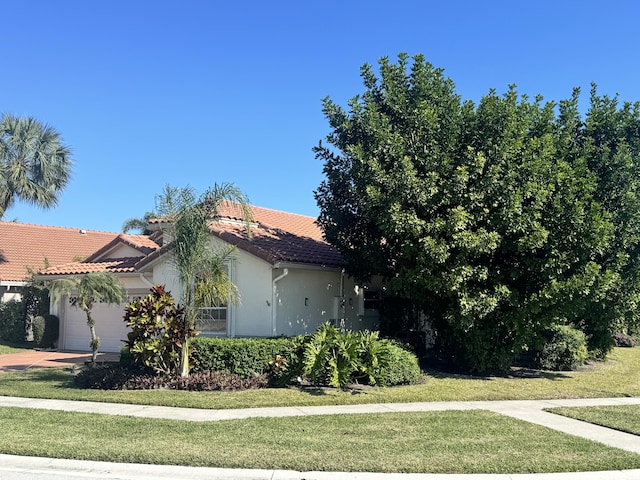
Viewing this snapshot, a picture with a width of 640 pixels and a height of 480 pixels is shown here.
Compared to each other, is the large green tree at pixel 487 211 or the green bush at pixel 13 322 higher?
the large green tree at pixel 487 211

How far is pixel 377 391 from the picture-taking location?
11617 mm

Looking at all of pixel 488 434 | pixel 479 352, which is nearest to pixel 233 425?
pixel 488 434

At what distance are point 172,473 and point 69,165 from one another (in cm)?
Result: 2253

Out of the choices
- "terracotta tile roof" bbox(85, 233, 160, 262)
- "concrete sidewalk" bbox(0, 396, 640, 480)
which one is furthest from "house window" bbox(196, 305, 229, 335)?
"concrete sidewalk" bbox(0, 396, 640, 480)

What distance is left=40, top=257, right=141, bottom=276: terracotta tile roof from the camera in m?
19.2

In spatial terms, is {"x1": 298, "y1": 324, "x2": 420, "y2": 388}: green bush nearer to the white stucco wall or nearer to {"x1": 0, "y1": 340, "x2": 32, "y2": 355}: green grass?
the white stucco wall

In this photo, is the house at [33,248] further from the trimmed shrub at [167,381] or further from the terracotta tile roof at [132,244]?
the trimmed shrub at [167,381]

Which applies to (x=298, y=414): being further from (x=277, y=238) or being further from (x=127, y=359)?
(x=277, y=238)

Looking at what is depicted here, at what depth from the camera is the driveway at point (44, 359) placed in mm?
16334

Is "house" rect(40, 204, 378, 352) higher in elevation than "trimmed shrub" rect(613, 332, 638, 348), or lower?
higher

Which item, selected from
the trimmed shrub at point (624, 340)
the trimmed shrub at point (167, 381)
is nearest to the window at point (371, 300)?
the trimmed shrub at point (167, 381)

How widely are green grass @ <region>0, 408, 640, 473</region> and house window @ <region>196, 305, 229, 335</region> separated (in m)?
7.24

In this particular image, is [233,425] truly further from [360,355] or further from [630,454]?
[630,454]

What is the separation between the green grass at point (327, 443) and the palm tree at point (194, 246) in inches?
155
